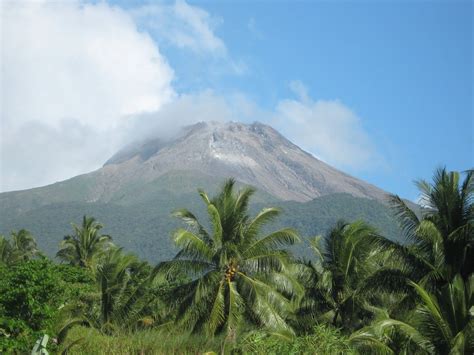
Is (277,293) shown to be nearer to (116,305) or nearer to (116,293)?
(116,305)

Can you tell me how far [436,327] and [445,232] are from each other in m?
4.43

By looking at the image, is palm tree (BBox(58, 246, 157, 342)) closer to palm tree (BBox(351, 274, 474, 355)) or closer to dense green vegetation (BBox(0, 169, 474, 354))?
dense green vegetation (BBox(0, 169, 474, 354))

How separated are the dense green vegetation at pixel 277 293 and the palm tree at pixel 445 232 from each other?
0.11ft

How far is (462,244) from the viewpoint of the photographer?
21.9 meters

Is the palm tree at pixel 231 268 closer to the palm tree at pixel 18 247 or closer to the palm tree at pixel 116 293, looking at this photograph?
the palm tree at pixel 116 293

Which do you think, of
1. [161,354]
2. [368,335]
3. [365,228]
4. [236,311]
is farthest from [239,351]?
[365,228]

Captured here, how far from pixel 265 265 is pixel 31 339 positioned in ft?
27.7

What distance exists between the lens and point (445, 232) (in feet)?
73.2

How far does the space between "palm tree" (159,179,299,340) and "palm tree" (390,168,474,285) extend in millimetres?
5070

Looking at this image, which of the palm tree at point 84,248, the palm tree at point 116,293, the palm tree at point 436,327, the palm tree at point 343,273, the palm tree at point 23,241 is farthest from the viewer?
the palm tree at point 23,241

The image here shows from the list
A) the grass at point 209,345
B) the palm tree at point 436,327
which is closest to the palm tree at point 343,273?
the palm tree at point 436,327

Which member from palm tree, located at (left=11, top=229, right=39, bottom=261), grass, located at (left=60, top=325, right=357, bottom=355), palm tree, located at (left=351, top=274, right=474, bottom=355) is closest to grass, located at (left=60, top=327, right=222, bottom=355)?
grass, located at (left=60, top=325, right=357, bottom=355)

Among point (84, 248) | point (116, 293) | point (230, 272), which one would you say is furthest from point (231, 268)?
point (84, 248)

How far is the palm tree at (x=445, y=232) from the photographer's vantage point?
21.9 metres
